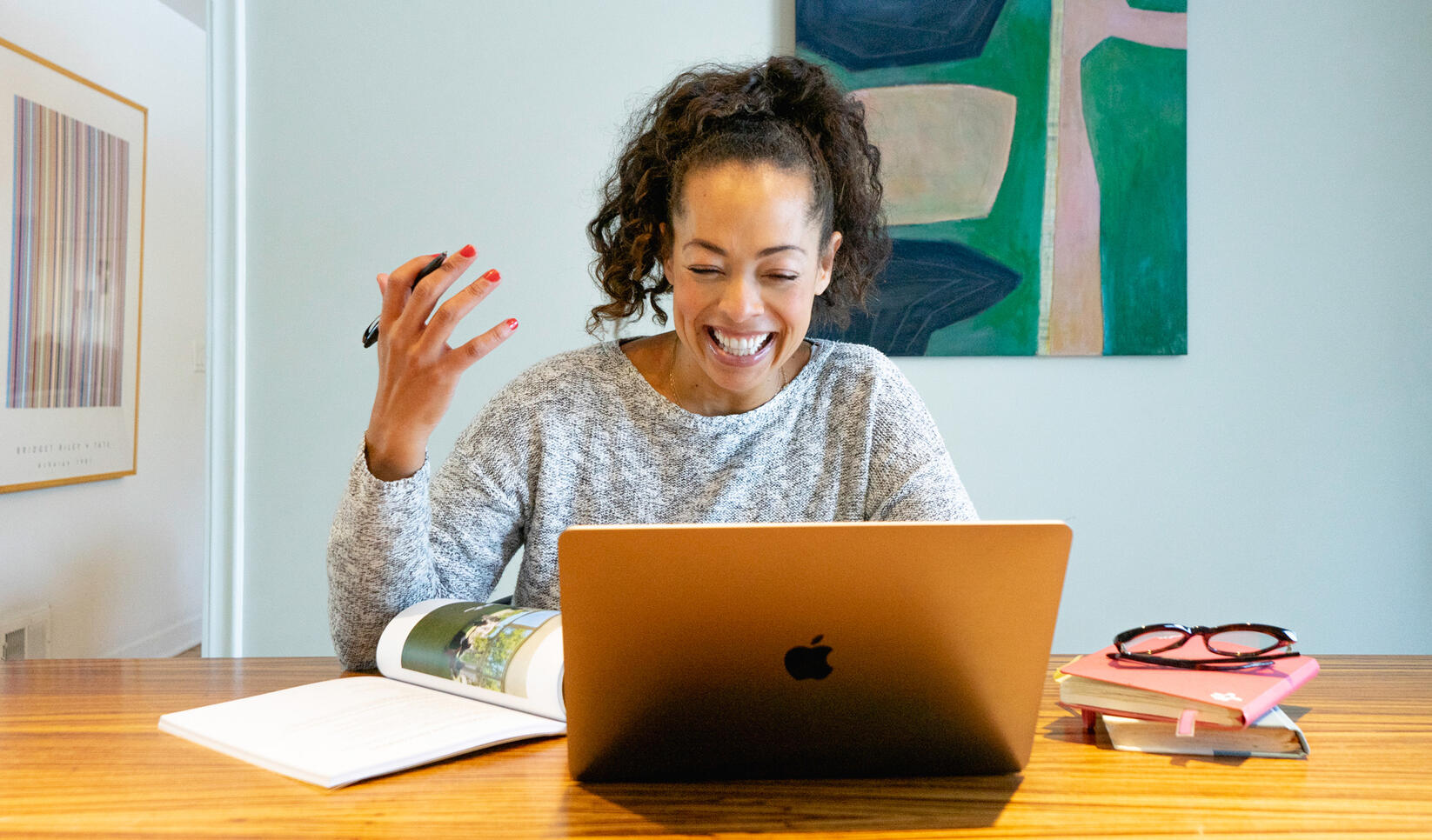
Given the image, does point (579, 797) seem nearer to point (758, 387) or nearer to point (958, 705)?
point (958, 705)

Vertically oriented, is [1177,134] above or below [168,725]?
above

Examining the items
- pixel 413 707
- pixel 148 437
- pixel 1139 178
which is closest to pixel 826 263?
pixel 413 707

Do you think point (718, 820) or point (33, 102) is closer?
point (718, 820)

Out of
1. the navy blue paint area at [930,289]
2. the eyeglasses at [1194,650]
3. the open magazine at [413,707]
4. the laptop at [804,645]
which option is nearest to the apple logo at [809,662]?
the laptop at [804,645]

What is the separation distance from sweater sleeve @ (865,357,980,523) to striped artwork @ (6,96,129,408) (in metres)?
2.35

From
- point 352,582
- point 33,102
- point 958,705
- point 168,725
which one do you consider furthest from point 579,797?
point 33,102

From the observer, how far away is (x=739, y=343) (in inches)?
52.9

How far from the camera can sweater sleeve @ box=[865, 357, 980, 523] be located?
4.42 feet

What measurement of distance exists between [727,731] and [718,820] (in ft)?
0.21

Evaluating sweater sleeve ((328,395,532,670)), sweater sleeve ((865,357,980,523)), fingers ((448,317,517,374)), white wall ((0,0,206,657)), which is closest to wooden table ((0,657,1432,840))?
sweater sleeve ((328,395,532,670))

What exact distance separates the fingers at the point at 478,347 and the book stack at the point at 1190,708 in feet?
1.94

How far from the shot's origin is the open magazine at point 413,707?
0.74 meters

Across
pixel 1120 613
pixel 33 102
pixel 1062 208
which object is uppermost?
pixel 33 102

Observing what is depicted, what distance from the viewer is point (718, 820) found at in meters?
0.64
